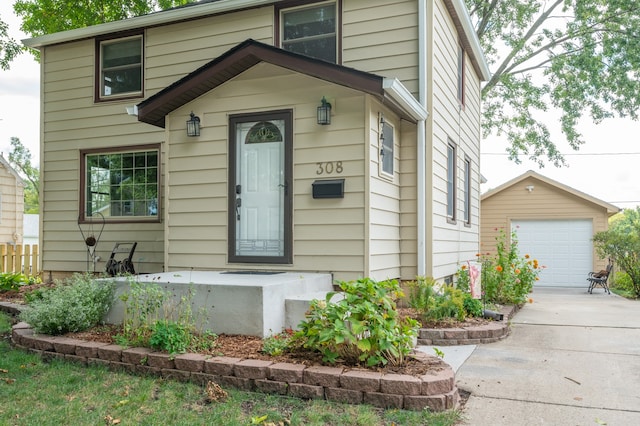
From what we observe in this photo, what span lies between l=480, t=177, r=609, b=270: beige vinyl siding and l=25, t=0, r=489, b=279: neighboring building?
8259mm

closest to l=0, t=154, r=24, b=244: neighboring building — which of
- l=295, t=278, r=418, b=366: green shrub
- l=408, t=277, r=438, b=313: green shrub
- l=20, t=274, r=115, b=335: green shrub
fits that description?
l=20, t=274, r=115, b=335: green shrub

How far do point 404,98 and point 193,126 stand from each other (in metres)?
2.75

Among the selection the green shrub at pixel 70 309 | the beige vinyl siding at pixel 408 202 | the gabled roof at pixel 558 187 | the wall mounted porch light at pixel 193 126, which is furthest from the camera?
the gabled roof at pixel 558 187

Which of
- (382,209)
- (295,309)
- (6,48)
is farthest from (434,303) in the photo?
(6,48)

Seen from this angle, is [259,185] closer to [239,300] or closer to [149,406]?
[239,300]

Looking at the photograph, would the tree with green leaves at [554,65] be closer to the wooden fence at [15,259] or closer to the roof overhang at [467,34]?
the roof overhang at [467,34]

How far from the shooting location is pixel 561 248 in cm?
1645

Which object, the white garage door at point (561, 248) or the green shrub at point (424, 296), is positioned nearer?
the green shrub at point (424, 296)

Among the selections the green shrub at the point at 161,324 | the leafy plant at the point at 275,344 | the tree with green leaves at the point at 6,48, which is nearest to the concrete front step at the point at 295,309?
the leafy plant at the point at 275,344

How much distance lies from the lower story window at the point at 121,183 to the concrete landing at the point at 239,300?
392cm

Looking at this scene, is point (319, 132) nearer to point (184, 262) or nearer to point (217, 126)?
point (217, 126)

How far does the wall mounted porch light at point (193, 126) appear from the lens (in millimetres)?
6938

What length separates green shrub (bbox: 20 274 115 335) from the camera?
518 cm

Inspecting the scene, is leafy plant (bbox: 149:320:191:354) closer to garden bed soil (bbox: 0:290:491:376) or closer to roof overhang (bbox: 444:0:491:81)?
garden bed soil (bbox: 0:290:491:376)
